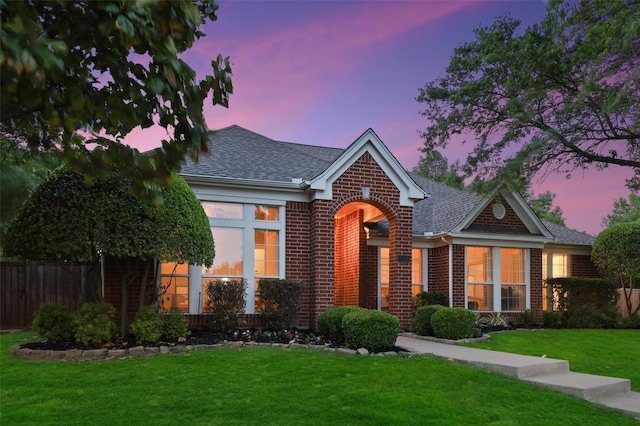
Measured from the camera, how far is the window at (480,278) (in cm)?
1655

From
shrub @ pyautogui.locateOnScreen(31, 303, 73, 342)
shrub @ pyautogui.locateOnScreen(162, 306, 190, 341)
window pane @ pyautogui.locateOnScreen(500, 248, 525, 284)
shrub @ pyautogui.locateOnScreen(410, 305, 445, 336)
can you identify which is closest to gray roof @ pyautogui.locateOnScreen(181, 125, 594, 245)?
window pane @ pyautogui.locateOnScreen(500, 248, 525, 284)

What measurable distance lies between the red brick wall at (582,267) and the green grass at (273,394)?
1283 cm

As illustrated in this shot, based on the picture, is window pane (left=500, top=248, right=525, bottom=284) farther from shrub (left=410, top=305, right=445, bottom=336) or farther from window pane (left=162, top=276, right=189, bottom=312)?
window pane (left=162, top=276, right=189, bottom=312)

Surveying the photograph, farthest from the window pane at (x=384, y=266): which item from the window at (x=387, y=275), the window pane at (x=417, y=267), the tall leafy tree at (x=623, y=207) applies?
the tall leafy tree at (x=623, y=207)

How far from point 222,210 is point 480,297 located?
29.3ft

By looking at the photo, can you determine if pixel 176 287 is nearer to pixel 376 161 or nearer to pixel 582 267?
pixel 376 161

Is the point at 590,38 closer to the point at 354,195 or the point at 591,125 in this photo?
the point at 591,125

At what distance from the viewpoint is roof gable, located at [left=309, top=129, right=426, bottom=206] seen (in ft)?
42.8

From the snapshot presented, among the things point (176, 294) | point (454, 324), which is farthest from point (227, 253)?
point (454, 324)

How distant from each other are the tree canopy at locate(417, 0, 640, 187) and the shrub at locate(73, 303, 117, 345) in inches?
341

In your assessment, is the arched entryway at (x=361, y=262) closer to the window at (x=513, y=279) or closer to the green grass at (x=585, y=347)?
the green grass at (x=585, y=347)

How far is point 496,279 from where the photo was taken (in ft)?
54.6

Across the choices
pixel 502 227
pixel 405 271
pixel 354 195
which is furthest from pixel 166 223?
pixel 502 227

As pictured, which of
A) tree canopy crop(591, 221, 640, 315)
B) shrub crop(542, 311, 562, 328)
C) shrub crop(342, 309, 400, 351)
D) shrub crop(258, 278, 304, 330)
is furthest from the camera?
tree canopy crop(591, 221, 640, 315)
